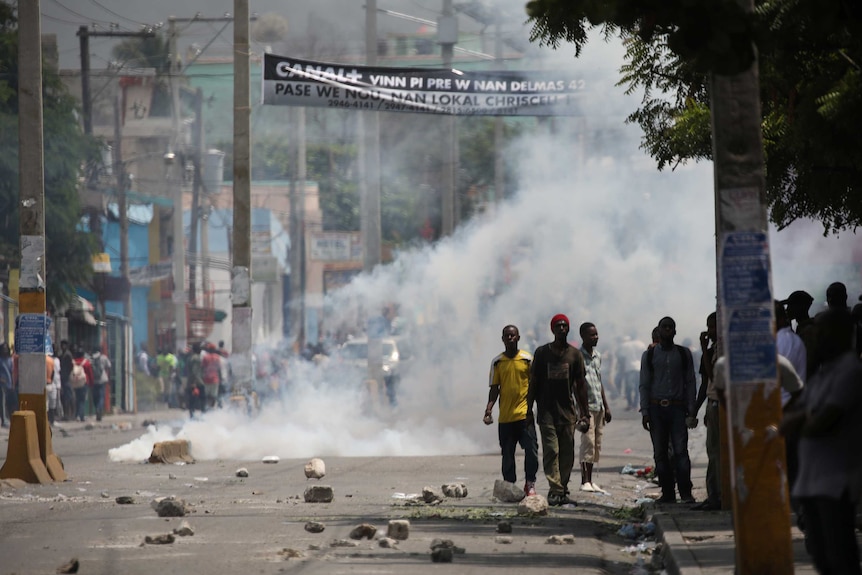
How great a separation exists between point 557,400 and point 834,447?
6746mm

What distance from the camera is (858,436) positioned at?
19.3 ft

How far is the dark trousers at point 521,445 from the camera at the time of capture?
12.7 m

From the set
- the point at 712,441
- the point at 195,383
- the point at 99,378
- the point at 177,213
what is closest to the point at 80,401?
the point at 99,378

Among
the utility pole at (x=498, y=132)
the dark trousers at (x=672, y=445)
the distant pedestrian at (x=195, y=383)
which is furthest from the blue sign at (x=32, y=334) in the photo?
the utility pole at (x=498, y=132)

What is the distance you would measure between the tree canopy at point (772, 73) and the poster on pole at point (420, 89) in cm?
893

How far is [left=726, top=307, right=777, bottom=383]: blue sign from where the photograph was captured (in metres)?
7.09

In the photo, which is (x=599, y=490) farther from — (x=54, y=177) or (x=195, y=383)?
(x=54, y=177)

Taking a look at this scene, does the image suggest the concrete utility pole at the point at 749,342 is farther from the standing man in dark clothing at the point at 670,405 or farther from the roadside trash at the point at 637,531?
the standing man in dark clothing at the point at 670,405

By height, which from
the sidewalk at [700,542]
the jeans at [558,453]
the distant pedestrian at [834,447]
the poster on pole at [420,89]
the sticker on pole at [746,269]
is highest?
the poster on pole at [420,89]

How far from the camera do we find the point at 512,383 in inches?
510

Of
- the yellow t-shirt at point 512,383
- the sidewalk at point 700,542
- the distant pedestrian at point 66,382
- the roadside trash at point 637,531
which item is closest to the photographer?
the sidewalk at point 700,542

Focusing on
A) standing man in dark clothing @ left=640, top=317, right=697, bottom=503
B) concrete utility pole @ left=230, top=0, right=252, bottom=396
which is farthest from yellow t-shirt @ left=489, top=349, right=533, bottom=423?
concrete utility pole @ left=230, top=0, right=252, bottom=396

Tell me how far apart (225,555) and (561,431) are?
440cm

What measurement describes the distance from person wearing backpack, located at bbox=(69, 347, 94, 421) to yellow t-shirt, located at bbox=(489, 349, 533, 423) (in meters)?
19.7
